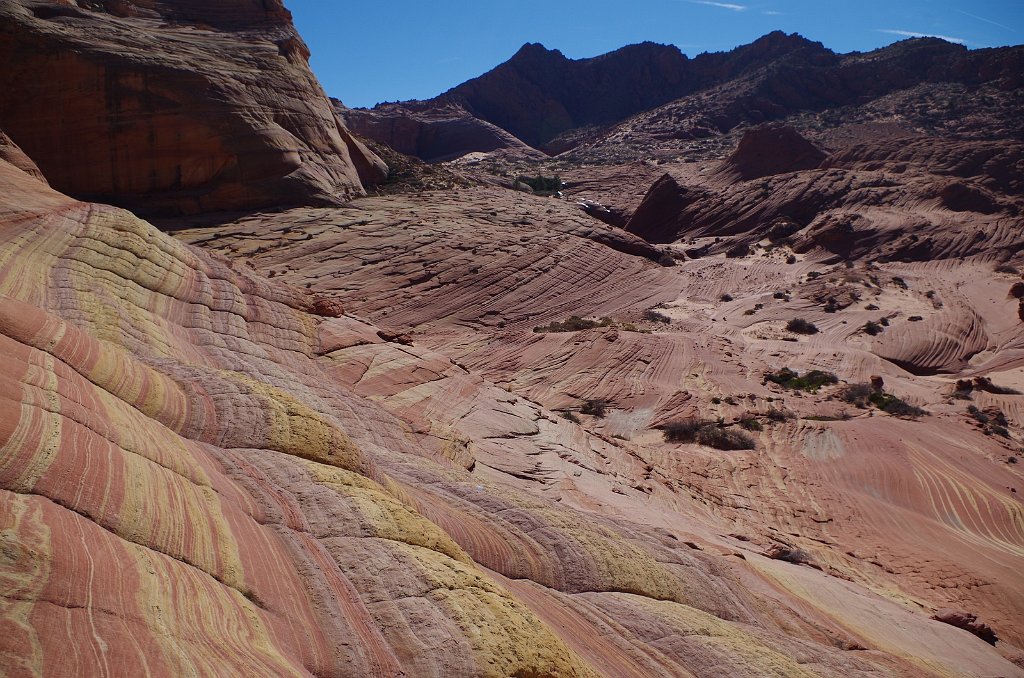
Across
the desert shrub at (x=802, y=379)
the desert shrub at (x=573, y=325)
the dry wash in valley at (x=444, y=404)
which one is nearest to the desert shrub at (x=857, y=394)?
the dry wash in valley at (x=444, y=404)

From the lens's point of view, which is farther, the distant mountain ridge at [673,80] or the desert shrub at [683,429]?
the distant mountain ridge at [673,80]

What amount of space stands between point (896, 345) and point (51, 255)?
26035 mm

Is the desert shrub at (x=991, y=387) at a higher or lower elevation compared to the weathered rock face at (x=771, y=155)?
lower

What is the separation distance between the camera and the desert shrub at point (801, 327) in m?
27.7

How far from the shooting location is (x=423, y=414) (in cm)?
1299

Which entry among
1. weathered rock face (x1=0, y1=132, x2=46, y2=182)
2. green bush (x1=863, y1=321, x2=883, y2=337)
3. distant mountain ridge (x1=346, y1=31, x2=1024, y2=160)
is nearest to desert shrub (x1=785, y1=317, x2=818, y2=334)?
green bush (x1=863, y1=321, x2=883, y2=337)

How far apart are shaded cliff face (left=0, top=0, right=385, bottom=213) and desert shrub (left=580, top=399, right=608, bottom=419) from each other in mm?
18377

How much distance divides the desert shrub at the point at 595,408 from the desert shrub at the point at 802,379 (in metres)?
6.20

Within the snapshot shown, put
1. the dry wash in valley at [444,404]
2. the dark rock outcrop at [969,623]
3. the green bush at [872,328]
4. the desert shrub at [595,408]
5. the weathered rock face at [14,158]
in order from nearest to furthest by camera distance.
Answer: the dry wash in valley at [444,404]
the dark rock outcrop at [969,623]
the weathered rock face at [14,158]
the desert shrub at [595,408]
the green bush at [872,328]

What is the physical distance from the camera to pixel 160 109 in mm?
27250

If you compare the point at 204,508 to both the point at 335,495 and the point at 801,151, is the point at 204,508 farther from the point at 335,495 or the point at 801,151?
the point at 801,151

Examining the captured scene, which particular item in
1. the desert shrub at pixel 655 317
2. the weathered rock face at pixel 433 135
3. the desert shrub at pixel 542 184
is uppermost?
the weathered rock face at pixel 433 135

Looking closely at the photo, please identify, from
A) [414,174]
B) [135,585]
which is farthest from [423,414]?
[414,174]

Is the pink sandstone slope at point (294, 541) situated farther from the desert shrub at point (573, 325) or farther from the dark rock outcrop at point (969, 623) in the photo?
the desert shrub at point (573, 325)
